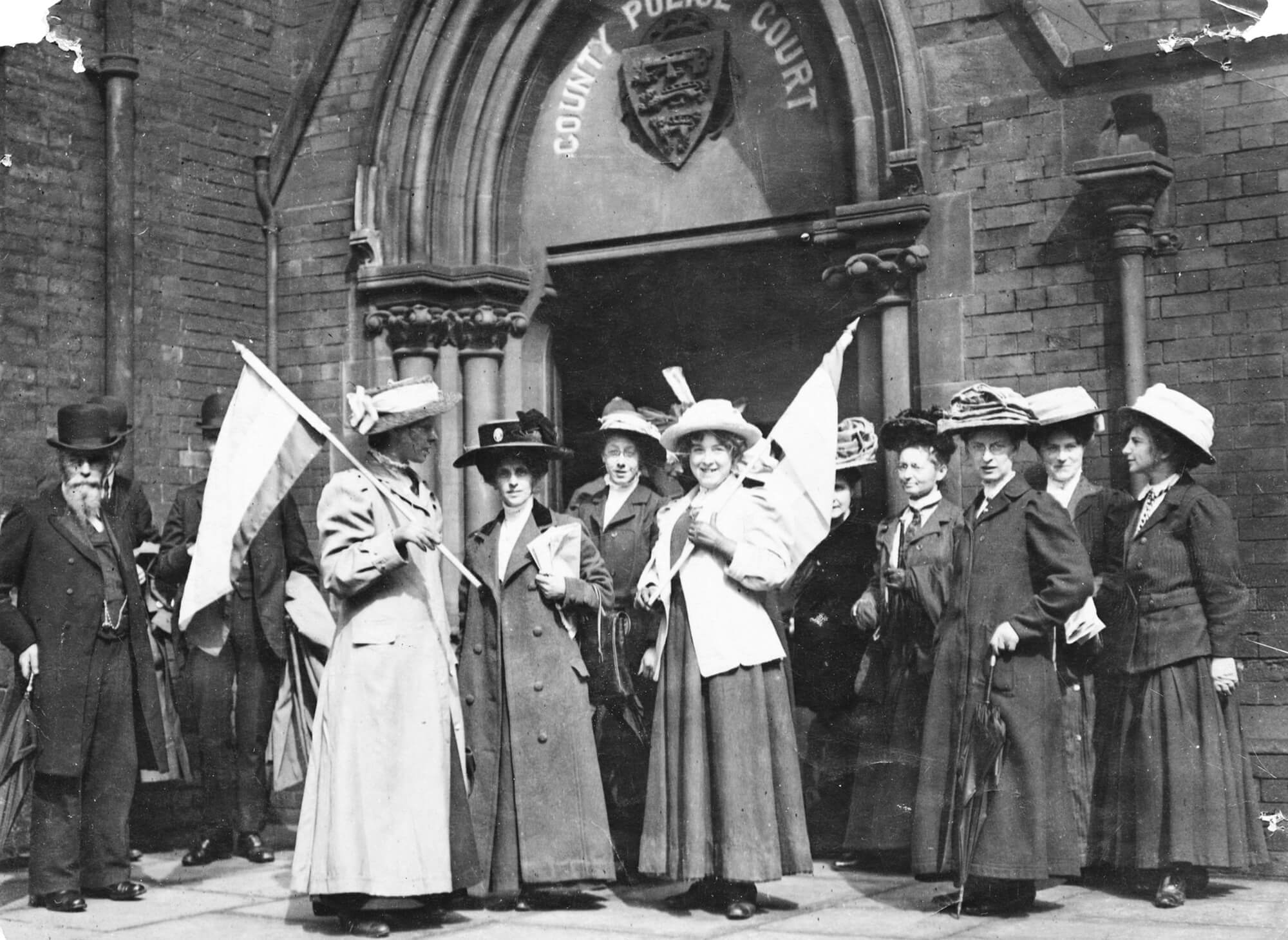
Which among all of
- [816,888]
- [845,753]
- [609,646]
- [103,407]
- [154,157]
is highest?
[154,157]

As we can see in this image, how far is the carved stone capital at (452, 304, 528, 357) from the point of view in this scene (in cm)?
948

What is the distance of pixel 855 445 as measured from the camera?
763 centimetres

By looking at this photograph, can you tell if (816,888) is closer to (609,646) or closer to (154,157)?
(609,646)

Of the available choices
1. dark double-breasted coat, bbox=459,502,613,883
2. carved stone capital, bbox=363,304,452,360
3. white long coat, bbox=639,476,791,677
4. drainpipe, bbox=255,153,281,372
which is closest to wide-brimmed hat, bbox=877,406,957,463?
white long coat, bbox=639,476,791,677

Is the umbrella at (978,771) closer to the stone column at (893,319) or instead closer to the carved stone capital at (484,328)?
the stone column at (893,319)

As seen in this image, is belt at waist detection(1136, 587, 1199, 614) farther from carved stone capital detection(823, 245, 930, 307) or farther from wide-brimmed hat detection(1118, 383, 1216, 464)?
carved stone capital detection(823, 245, 930, 307)

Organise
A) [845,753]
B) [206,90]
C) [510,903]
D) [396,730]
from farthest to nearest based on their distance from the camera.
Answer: [206,90]
[845,753]
[510,903]
[396,730]

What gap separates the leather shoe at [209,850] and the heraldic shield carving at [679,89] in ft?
14.8

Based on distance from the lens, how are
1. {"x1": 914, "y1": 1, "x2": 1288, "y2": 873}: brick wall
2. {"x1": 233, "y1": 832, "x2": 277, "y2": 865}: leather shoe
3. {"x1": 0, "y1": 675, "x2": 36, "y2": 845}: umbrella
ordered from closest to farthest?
{"x1": 0, "y1": 675, "x2": 36, "y2": 845}: umbrella < {"x1": 914, "y1": 1, "x2": 1288, "y2": 873}: brick wall < {"x1": 233, "y1": 832, "x2": 277, "y2": 865}: leather shoe

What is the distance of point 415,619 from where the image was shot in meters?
6.01

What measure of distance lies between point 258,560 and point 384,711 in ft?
7.60

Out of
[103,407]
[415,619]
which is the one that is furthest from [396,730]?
[103,407]

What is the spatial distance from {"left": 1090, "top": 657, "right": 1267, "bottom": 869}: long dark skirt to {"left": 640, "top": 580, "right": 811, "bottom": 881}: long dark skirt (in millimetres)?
1366

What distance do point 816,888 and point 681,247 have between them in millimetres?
4070
